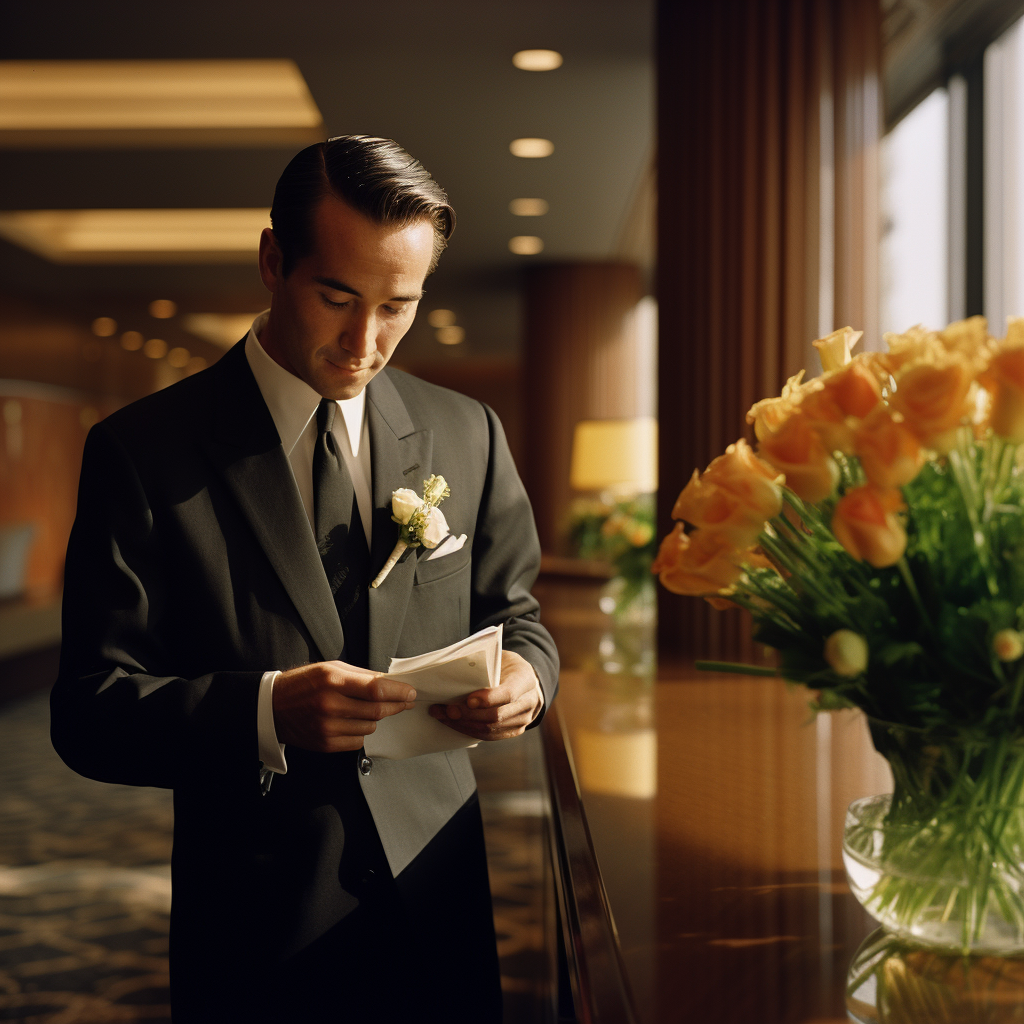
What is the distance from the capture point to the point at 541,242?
8336 mm

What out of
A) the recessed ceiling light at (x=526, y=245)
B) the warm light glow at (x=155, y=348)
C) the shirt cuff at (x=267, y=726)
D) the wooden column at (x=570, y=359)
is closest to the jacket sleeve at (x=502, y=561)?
the shirt cuff at (x=267, y=726)

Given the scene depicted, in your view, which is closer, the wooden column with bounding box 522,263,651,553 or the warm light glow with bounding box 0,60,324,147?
the warm light glow with bounding box 0,60,324,147

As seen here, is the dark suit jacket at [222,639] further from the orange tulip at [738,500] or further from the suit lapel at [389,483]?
the orange tulip at [738,500]

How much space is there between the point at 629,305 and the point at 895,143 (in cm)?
503

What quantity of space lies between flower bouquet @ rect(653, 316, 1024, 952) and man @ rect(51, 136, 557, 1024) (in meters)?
0.44

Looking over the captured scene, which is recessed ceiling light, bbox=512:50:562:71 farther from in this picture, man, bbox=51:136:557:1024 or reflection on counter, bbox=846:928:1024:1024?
reflection on counter, bbox=846:928:1024:1024

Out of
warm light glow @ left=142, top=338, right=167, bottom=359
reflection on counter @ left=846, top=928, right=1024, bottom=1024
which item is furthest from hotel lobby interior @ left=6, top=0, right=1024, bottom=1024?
warm light glow @ left=142, top=338, right=167, bottom=359

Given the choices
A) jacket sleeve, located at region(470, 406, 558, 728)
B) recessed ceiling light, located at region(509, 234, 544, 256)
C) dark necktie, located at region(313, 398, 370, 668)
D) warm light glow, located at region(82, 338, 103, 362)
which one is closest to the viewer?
dark necktie, located at region(313, 398, 370, 668)

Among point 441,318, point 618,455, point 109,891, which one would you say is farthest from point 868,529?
point 441,318

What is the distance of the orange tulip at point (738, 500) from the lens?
0.92 meters

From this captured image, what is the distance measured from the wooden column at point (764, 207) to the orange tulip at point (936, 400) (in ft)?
6.94

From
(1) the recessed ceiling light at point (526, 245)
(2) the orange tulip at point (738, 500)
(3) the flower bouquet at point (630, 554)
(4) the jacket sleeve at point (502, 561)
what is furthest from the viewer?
(1) the recessed ceiling light at point (526, 245)

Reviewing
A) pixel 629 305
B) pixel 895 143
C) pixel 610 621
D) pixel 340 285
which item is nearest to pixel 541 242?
pixel 629 305

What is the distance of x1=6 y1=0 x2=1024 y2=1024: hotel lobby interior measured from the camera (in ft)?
3.80
